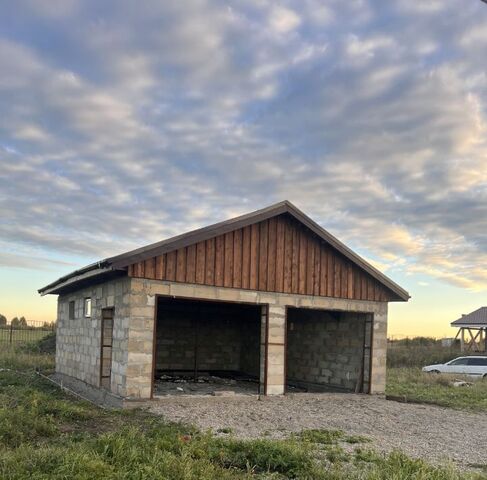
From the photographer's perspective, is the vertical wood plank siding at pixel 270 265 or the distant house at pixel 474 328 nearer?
the vertical wood plank siding at pixel 270 265

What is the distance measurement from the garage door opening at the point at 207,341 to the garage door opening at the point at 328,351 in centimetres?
166

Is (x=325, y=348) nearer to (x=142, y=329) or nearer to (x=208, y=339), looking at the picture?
(x=208, y=339)

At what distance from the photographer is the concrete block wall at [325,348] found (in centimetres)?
1702

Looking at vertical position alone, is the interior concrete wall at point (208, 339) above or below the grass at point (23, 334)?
above

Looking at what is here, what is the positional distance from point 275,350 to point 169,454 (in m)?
7.61

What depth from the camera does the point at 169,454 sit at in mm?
7316

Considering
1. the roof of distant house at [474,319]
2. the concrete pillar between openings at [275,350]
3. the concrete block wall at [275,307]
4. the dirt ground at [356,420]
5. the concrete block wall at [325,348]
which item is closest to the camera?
A: the dirt ground at [356,420]

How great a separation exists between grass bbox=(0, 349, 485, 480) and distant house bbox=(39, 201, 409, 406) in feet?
9.70

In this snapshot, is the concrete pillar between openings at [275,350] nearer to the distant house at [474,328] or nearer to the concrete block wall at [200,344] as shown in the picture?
the concrete block wall at [200,344]

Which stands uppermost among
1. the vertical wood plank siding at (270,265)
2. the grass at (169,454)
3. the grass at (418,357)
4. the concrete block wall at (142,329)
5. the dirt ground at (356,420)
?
the vertical wood plank siding at (270,265)

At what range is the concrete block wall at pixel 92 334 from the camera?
42.3ft

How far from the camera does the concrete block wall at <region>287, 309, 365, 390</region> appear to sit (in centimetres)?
1702

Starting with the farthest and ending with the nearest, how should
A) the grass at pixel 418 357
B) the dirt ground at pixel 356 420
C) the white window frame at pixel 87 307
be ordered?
the grass at pixel 418 357 → the white window frame at pixel 87 307 → the dirt ground at pixel 356 420

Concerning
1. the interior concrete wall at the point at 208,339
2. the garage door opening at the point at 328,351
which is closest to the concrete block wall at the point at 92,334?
the interior concrete wall at the point at 208,339
